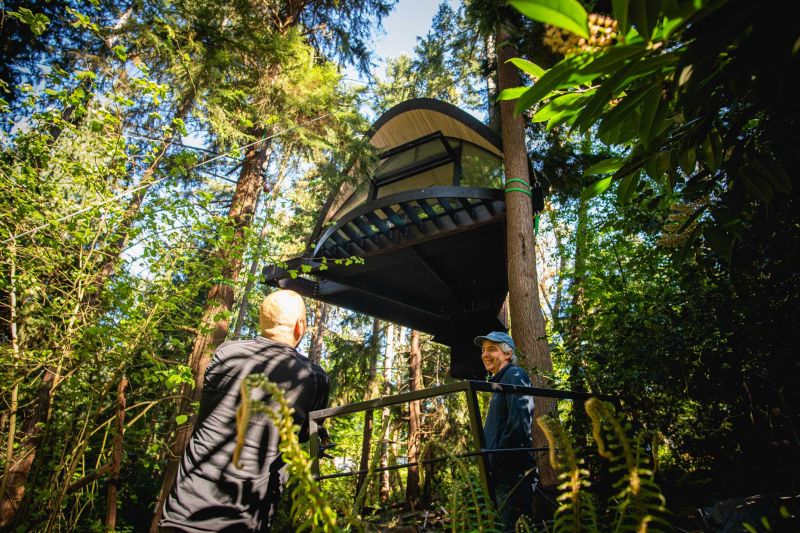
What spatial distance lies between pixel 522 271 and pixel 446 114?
11.2 feet

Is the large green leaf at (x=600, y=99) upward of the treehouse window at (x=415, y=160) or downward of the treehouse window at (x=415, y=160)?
downward

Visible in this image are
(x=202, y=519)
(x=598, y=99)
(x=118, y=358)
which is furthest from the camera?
(x=118, y=358)

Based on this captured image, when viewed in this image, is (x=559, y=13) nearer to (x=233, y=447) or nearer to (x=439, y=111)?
(x=233, y=447)

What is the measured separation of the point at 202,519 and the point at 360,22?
32.6ft

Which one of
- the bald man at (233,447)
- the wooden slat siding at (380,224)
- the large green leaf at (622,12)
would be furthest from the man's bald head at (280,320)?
the wooden slat siding at (380,224)

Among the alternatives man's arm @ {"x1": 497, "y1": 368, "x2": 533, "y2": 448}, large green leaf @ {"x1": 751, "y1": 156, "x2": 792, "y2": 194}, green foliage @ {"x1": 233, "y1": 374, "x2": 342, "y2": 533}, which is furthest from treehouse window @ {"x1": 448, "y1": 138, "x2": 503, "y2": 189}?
green foliage @ {"x1": 233, "y1": 374, "x2": 342, "y2": 533}

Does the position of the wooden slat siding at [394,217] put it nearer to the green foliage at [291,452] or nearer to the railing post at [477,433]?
the railing post at [477,433]

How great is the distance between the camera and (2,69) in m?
7.01

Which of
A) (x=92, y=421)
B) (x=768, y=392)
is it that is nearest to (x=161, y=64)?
(x=92, y=421)

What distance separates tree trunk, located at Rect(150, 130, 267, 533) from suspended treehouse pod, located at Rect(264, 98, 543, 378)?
2.92 feet

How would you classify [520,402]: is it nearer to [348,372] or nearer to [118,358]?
[118,358]

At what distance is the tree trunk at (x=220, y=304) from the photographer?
498 cm

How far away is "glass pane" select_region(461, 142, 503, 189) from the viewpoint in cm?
681

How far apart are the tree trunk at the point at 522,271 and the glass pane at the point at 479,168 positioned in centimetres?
73
